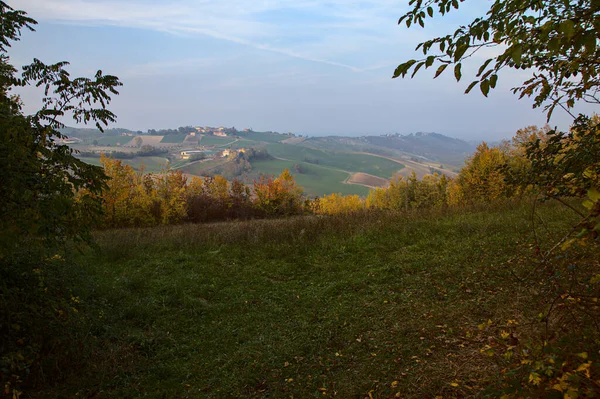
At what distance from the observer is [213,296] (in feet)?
23.1

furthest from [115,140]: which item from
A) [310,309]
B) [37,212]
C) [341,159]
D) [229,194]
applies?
[37,212]

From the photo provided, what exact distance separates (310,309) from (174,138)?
17605 centimetres

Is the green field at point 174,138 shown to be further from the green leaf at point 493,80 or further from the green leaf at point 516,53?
the green leaf at point 516,53

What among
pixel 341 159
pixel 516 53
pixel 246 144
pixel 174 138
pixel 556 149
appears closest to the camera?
pixel 516 53

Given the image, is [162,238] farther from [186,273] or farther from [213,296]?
[213,296]

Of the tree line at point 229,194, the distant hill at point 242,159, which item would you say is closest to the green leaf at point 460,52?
the tree line at point 229,194

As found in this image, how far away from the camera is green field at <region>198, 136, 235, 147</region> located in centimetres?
16475

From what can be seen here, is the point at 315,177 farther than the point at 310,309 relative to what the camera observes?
Yes

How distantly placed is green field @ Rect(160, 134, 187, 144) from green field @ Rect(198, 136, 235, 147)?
9640 millimetres

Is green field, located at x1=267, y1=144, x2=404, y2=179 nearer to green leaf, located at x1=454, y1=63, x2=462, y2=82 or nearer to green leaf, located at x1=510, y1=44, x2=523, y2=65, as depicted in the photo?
green leaf, located at x1=454, y1=63, x2=462, y2=82

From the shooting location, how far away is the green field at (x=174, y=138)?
16050 centimetres

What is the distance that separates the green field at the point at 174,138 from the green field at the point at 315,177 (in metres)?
52.1

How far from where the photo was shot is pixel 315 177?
133m

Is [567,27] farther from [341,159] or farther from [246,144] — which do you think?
[246,144]
